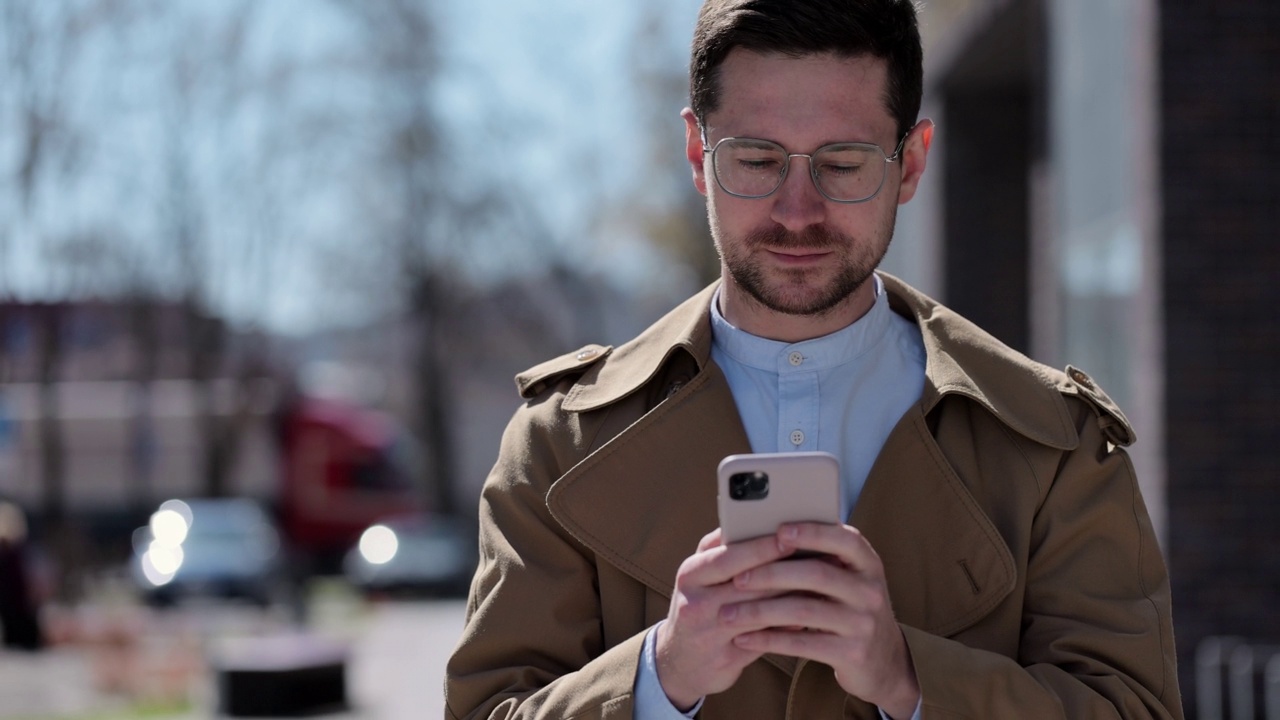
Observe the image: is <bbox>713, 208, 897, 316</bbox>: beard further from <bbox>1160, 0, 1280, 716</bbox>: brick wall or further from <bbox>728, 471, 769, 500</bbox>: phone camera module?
<bbox>1160, 0, 1280, 716</bbox>: brick wall

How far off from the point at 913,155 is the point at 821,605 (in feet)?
2.87

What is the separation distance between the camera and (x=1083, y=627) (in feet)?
7.73

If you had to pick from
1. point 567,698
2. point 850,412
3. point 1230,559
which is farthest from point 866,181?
point 1230,559

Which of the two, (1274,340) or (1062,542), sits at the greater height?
(1274,340)

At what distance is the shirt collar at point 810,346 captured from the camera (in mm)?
2623

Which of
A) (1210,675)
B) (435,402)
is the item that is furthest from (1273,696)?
(435,402)

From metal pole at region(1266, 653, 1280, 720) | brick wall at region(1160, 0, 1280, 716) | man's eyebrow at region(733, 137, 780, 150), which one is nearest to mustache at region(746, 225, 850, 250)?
man's eyebrow at region(733, 137, 780, 150)

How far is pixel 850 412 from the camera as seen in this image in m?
2.63

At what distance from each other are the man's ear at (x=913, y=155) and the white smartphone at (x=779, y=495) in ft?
2.20

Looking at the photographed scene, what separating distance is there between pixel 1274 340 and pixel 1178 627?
64.8 inches

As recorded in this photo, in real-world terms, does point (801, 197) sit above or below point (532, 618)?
above

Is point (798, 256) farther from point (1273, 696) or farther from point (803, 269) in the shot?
point (1273, 696)

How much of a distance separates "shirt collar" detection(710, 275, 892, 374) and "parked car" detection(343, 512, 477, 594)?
2742 centimetres

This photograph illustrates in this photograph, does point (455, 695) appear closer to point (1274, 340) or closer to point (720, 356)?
point (720, 356)
